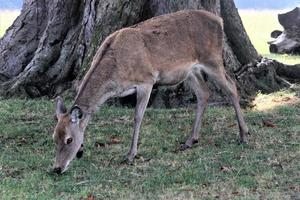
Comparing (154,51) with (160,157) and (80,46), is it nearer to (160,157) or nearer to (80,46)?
(160,157)

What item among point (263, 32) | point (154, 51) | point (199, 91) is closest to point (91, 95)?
point (154, 51)

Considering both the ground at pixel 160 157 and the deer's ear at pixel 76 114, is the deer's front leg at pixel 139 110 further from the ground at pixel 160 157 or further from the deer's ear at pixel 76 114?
the deer's ear at pixel 76 114

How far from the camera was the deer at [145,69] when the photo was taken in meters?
7.70

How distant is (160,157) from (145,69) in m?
1.08

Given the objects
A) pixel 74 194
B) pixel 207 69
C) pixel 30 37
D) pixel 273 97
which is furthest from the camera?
pixel 30 37

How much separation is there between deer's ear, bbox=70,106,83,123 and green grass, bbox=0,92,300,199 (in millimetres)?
554

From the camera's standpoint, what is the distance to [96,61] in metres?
8.21

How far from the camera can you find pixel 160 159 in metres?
8.05

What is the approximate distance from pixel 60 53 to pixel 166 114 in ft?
9.81

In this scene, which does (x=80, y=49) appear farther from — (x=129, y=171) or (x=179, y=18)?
(x=129, y=171)

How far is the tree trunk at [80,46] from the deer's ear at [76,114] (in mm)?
3472

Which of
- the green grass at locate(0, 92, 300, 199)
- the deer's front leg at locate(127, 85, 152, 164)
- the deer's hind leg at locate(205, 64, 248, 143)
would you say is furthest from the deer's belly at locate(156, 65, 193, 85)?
the green grass at locate(0, 92, 300, 199)

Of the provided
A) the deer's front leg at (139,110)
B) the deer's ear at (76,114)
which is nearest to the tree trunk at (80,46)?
the deer's front leg at (139,110)

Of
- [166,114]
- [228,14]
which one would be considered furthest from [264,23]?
[166,114]
